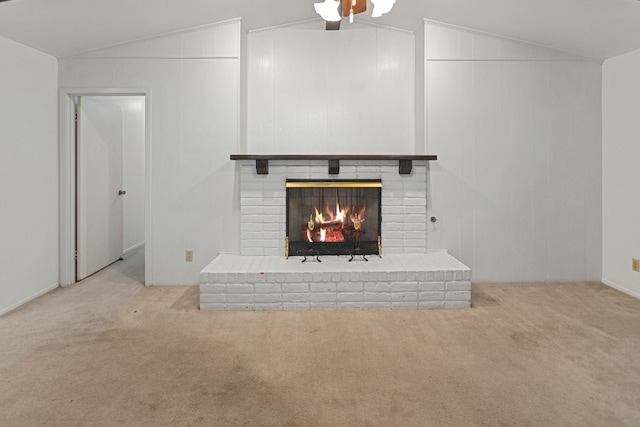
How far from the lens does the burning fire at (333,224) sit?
3930 millimetres

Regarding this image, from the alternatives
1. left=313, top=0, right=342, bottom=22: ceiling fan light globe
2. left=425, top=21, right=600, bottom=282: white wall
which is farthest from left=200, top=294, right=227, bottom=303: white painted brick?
left=313, top=0, right=342, bottom=22: ceiling fan light globe

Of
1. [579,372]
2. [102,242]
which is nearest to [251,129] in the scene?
[102,242]

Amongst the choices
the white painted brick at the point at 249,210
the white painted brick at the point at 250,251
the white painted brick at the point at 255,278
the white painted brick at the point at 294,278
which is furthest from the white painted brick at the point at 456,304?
the white painted brick at the point at 249,210

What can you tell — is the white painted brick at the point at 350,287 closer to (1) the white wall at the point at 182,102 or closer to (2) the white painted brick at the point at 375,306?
(2) the white painted brick at the point at 375,306

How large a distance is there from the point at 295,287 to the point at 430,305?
1048mm

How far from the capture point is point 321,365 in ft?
7.75

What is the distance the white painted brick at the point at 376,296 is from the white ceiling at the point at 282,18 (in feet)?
7.84

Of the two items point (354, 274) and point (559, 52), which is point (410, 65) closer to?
point (559, 52)

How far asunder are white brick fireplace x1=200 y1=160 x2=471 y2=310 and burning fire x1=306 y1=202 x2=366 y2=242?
0.20 metres

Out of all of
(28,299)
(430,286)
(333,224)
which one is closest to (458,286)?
(430,286)

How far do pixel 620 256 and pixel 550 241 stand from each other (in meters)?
0.56

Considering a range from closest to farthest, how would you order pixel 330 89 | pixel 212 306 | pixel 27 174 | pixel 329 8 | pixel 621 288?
pixel 329 8
pixel 212 306
pixel 27 174
pixel 621 288
pixel 330 89

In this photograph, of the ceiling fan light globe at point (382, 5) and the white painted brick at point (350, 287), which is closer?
the ceiling fan light globe at point (382, 5)

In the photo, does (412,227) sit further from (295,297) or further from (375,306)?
(295,297)
